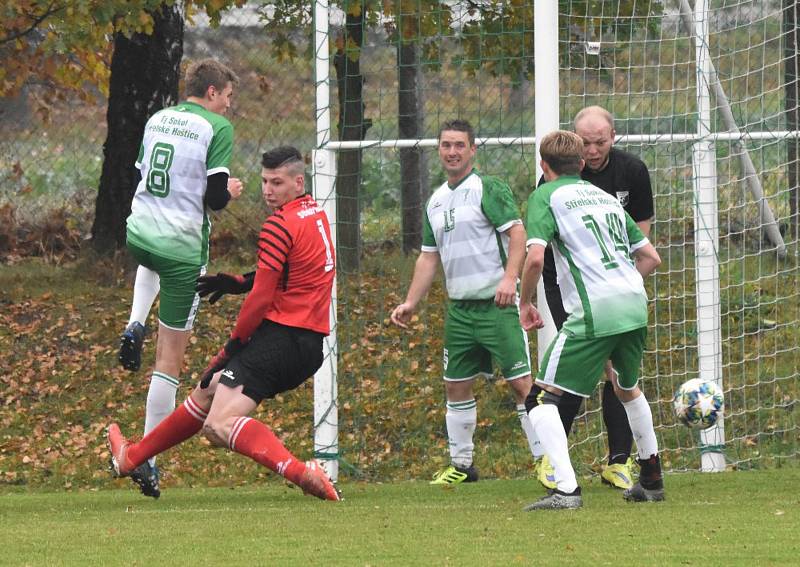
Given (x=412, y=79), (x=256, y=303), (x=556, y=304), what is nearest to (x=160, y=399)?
(x=256, y=303)

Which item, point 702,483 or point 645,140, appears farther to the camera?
point 645,140

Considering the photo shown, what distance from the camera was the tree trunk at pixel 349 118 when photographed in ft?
32.6

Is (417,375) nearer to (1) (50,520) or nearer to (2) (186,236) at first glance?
(2) (186,236)

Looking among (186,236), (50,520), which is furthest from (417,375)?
(50,520)

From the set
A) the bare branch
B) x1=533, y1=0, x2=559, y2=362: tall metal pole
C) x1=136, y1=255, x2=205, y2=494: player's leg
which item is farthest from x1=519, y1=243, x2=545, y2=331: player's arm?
the bare branch

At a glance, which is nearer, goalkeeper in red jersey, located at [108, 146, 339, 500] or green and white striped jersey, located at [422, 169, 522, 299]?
goalkeeper in red jersey, located at [108, 146, 339, 500]

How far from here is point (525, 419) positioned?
827 cm

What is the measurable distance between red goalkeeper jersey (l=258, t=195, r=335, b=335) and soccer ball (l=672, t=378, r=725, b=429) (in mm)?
1817

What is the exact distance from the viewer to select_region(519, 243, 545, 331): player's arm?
21.1 feet

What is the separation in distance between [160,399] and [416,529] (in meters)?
2.30

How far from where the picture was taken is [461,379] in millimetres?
8086

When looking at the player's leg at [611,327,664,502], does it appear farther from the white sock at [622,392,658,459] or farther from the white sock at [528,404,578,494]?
the white sock at [528,404,578,494]

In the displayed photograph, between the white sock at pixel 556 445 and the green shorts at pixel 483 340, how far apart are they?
53.4 inches

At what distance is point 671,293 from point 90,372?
4.80 meters
